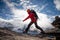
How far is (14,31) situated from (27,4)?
1026mm

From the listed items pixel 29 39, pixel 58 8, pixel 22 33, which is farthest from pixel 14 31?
pixel 58 8

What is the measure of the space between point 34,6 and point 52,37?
3.99ft

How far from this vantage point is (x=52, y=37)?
15.7 ft

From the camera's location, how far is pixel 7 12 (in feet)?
16.9

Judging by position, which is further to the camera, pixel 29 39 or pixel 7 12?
pixel 7 12

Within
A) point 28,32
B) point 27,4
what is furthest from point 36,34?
point 27,4

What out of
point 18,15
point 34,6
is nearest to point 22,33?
point 18,15

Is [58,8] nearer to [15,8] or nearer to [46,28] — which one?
[46,28]

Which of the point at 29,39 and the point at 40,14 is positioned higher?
the point at 40,14

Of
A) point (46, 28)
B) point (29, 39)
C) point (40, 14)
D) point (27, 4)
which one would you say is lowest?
point (29, 39)

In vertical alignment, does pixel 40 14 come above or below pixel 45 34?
above

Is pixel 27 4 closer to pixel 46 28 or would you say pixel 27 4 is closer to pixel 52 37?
pixel 46 28

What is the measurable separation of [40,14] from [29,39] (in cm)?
101

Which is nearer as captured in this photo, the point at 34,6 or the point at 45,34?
the point at 45,34
